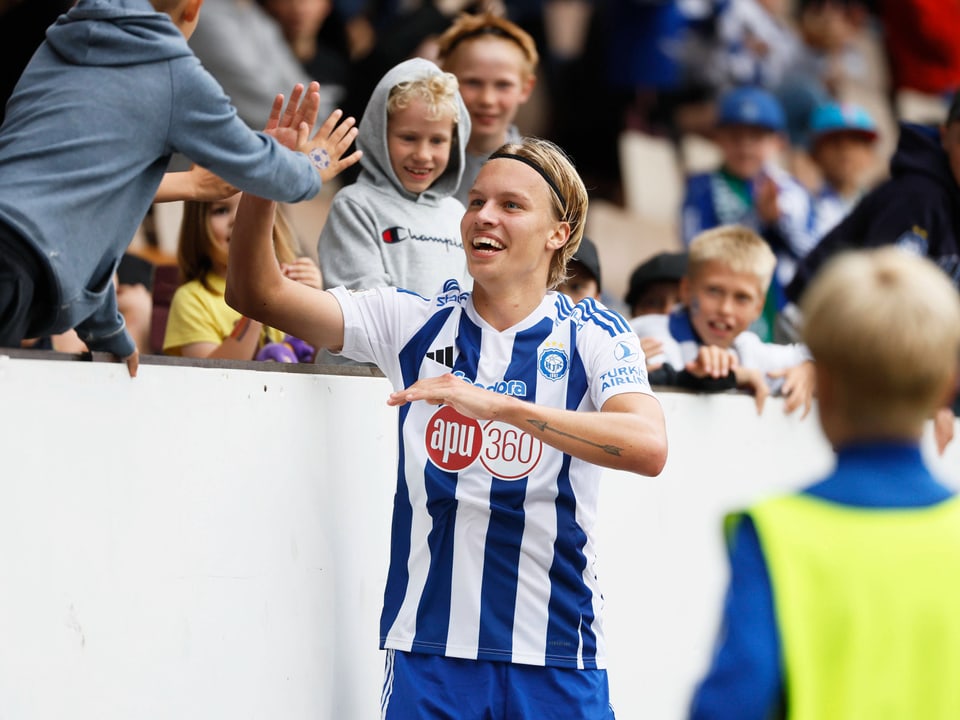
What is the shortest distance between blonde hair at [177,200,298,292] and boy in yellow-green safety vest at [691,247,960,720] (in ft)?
9.48

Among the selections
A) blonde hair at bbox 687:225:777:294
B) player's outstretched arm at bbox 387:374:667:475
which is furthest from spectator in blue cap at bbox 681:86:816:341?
player's outstretched arm at bbox 387:374:667:475

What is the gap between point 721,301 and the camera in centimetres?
546

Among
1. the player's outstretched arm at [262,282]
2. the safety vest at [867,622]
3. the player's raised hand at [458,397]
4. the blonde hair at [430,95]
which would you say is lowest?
the safety vest at [867,622]

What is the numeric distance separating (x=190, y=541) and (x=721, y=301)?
9.08 ft

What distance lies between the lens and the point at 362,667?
12.4 feet

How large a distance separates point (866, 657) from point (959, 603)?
15 cm

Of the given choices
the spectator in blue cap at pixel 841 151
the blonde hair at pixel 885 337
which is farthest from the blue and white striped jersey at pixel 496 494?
the spectator in blue cap at pixel 841 151

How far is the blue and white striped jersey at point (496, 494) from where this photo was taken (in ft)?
10.7

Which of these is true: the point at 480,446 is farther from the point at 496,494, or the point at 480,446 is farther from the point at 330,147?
the point at 330,147

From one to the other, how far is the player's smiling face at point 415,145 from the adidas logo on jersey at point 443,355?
103 cm

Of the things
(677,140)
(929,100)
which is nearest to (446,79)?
(677,140)

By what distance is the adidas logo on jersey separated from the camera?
339 centimetres

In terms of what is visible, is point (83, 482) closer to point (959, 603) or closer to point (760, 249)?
point (959, 603)

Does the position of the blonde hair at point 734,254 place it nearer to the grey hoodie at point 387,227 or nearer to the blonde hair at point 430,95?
the grey hoodie at point 387,227
